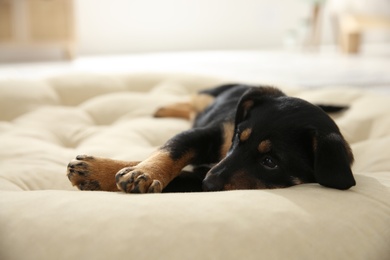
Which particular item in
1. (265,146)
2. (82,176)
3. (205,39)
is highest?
(265,146)

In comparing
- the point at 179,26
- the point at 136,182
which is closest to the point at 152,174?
the point at 136,182

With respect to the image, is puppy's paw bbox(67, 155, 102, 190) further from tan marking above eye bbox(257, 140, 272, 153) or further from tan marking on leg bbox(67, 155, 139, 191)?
tan marking above eye bbox(257, 140, 272, 153)

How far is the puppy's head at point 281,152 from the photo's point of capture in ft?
5.00

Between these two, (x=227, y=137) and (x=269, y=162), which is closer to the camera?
(x=269, y=162)

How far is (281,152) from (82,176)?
59 cm

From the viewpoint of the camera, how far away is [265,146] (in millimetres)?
1562

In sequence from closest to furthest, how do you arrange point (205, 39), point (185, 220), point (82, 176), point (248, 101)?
point (185, 220) < point (82, 176) < point (248, 101) < point (205, 39)

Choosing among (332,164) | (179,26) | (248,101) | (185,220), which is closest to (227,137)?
(248,101)

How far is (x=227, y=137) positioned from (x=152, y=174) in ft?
1.61

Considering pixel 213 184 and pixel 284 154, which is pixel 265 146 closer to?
pixel 284 154

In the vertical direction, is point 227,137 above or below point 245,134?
below

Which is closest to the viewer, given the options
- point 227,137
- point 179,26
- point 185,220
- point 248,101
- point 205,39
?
point 185,220

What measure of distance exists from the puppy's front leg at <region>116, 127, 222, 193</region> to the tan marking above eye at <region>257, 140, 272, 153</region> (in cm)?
29

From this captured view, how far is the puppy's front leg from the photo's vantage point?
1.48 metres
